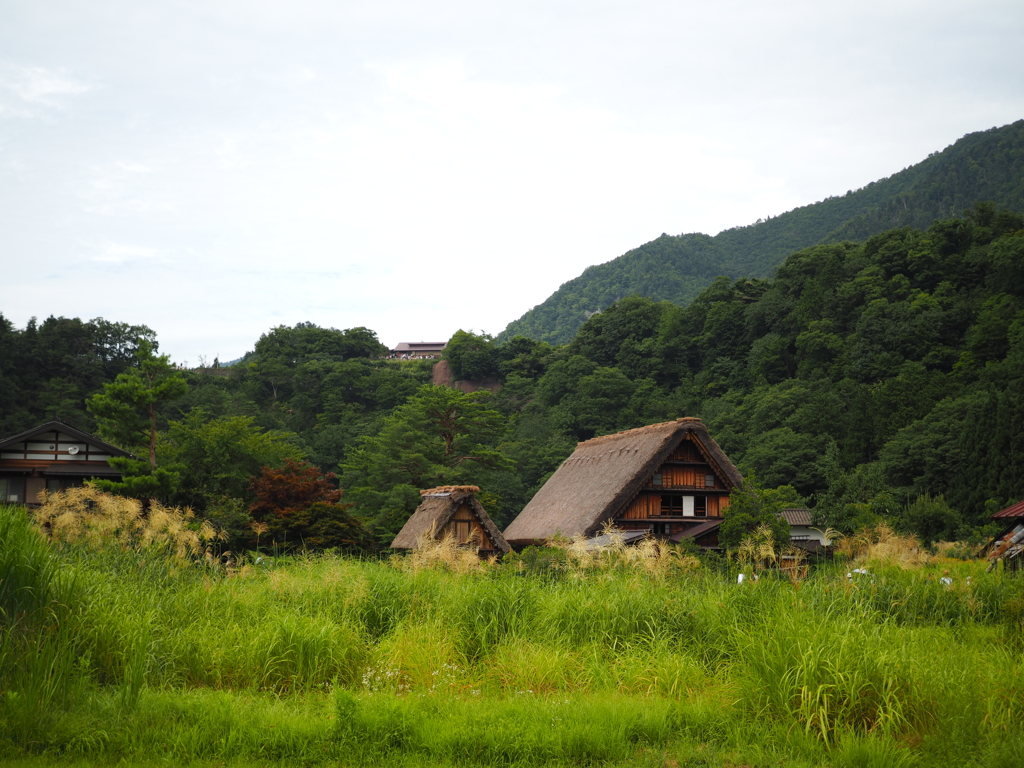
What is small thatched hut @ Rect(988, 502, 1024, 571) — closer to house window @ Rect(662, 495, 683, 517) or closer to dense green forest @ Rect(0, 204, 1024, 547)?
dense green forest @ Rect(0, 204, 1024, 547)

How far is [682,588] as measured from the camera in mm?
8852

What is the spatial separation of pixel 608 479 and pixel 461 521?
14.1ft

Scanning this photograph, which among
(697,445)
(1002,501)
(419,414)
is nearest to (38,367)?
(419,414)

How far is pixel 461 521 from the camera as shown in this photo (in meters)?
21.2

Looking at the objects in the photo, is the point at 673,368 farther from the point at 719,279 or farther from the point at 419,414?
the point at 419,414

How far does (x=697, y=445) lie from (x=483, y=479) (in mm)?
14010

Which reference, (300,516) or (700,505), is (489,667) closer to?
(300,516)

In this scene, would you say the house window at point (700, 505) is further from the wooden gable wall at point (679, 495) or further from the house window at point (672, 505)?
the house window at point (672, 505)

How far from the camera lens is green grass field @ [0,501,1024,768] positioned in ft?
17.9

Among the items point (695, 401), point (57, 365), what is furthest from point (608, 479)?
point (57, 365)

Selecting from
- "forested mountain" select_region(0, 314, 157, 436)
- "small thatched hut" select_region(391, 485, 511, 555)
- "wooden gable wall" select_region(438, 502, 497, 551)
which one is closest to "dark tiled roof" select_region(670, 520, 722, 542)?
"small thatched hut" select_region(391, 485, 511, 555)

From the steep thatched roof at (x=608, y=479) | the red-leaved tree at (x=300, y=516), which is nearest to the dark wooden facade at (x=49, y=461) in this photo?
the red-leaved tree at (x=300, y=516)

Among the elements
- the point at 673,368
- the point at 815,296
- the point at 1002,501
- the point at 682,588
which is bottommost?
the point at 1002,501

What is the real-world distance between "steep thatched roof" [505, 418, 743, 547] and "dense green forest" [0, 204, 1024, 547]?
198 centimetres
